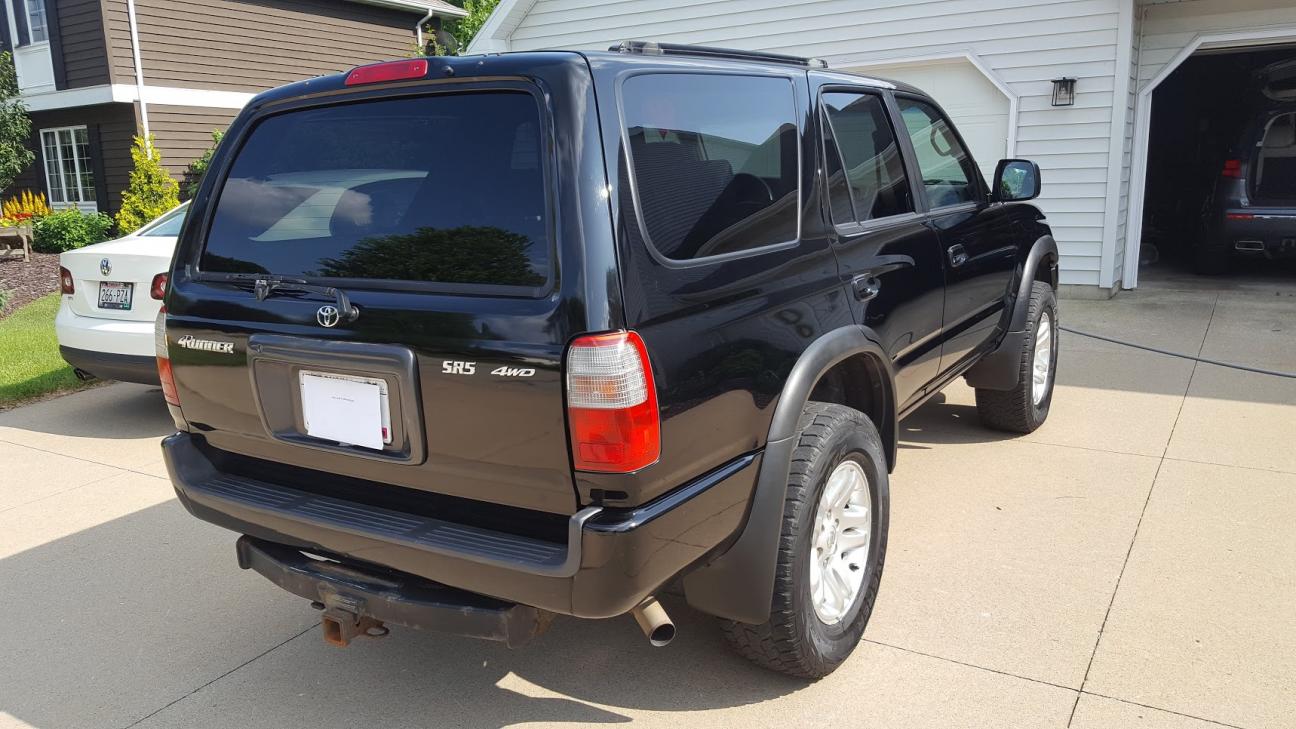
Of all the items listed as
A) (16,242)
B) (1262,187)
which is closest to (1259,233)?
(1262,187)

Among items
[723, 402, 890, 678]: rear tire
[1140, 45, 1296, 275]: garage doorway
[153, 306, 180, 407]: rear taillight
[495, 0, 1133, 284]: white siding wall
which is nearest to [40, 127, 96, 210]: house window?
[495, 0, 1133, 284]: white siding wall

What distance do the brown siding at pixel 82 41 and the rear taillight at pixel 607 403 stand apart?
54.6 ft

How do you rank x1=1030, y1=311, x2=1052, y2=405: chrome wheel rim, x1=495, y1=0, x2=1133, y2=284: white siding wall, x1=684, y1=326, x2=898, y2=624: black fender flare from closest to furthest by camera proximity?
x1=684, y1=326, x2=898, y2=624: black fender flare, x1=1030, y1=311, x2=1052, y2=405: chrome wheel rim, x1=495, y1=0, x2=1133, y2=284: white siding wall

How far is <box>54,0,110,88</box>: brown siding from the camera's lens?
15578mm

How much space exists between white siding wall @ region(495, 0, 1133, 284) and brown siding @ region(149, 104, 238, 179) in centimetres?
1074

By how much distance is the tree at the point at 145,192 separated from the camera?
49.8 ft

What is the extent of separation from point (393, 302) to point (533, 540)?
704 mm

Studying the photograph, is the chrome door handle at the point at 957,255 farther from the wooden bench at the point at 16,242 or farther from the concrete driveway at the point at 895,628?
the wooden bench at the point at 16,242

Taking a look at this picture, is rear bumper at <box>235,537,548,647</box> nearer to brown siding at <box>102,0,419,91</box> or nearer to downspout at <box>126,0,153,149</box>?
downspout at <box>126,0,153,149</box>

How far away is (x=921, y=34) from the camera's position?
1041cm

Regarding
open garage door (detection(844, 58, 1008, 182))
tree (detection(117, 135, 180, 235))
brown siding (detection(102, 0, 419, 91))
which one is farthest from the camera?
brown siding (detection(102, 0, 419, 91))

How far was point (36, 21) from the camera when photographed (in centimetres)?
1734

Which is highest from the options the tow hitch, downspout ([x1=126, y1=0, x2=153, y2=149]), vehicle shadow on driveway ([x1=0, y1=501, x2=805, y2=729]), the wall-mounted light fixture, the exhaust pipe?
downspout ([x1=126, y1=0, x2=153, y2=149])

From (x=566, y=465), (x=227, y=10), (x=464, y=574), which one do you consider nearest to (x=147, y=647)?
(x=464, y=574)
